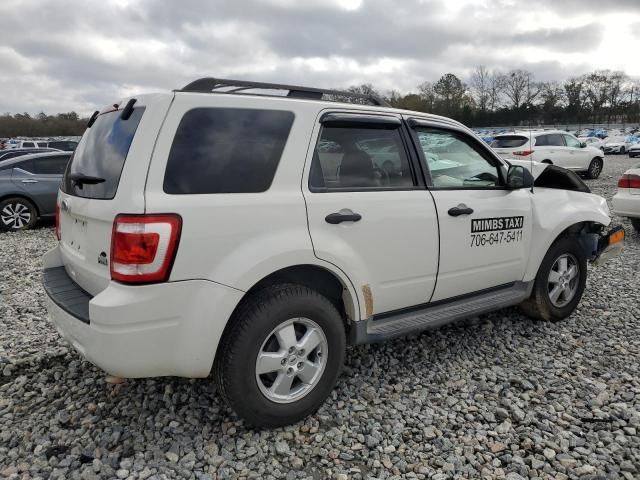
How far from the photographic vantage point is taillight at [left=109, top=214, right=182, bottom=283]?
2182mm

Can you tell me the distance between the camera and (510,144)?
563 inches

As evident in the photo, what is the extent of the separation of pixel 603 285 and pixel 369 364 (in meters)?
3.39

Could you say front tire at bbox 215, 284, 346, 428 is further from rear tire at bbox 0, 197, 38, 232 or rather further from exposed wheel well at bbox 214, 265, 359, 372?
rear tire at bbox 0, 197, 38, 232

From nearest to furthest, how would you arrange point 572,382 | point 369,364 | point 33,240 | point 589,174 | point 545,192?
point 572,382, point 369,364, point 545,192, point 33,240, point 589,174

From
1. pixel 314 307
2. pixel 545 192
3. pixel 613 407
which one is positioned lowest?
pixel 613 407

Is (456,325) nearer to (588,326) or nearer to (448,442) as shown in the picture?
(588,326)

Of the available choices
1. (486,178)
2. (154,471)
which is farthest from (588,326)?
(154,471)

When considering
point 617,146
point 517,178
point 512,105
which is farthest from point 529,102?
point 517,178

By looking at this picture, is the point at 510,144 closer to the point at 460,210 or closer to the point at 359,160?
the point at 460,210

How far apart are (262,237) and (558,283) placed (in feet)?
9.59

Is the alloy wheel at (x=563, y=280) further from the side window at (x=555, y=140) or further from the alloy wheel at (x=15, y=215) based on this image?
the side window at (x=555, y=140)

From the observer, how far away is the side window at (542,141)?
15391 millimetres

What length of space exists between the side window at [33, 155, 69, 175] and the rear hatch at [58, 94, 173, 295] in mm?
7646

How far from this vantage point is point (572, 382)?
10.7 ft
